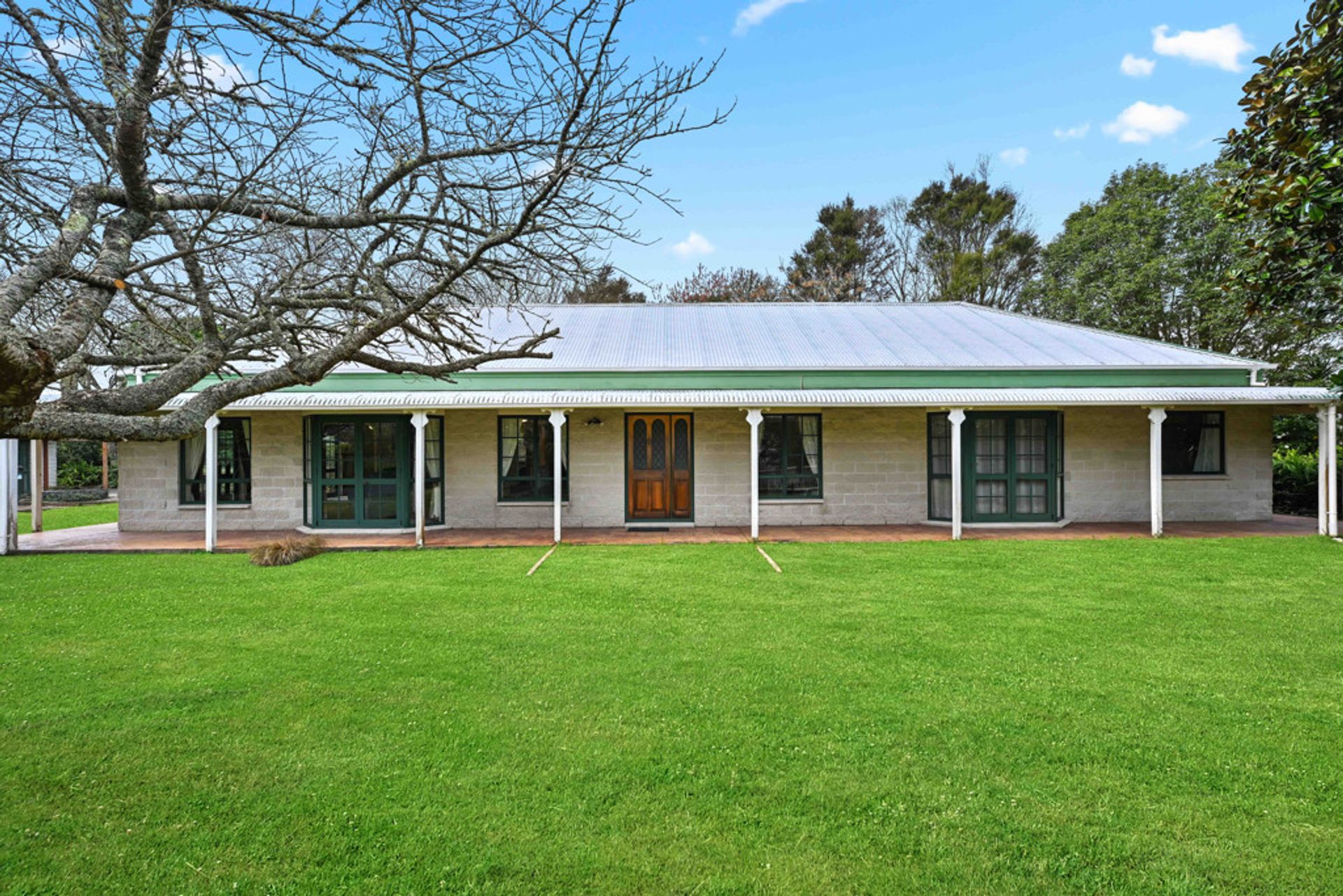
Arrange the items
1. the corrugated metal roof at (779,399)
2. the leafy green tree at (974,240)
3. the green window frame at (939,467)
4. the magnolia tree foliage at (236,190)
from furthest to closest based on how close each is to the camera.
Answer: the leafy green tree at (974,240) < the green window frame at (939,467) < the corrugated metal roof at (779,399) < the magnolia tree foliage at (236,190)

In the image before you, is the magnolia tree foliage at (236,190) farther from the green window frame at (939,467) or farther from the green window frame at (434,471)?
the green window frame at (939,467)

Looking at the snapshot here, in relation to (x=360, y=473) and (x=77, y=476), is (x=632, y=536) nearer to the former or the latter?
(x=360, y=473)

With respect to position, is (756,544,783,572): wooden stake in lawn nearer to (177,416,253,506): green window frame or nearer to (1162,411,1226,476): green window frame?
(1162,411,1226,476): green window frame

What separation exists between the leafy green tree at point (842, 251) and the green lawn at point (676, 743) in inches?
1022

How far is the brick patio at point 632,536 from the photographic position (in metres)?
11.3

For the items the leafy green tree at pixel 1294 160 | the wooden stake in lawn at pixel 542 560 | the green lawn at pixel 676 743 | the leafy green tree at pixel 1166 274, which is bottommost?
the green lawn at pixel 676 743

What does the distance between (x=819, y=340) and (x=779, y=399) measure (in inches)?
127

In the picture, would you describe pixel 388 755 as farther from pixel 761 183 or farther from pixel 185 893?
pixel 761 183

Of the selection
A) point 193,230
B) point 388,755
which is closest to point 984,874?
point 388,755

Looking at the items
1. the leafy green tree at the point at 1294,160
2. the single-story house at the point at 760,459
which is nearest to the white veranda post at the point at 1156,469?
the single-story house at the point at 760,459

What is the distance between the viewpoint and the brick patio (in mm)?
11312

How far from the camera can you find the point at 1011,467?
13.1 meters

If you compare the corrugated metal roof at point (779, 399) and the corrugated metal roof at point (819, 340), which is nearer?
the corrugated metal roof at point (779, 399)

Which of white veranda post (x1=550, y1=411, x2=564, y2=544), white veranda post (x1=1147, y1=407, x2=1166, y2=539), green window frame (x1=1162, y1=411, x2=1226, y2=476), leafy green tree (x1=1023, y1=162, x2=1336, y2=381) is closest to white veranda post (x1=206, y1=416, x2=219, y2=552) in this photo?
white veranda post (x1=550, y1=411, x2=564, y2=544)
